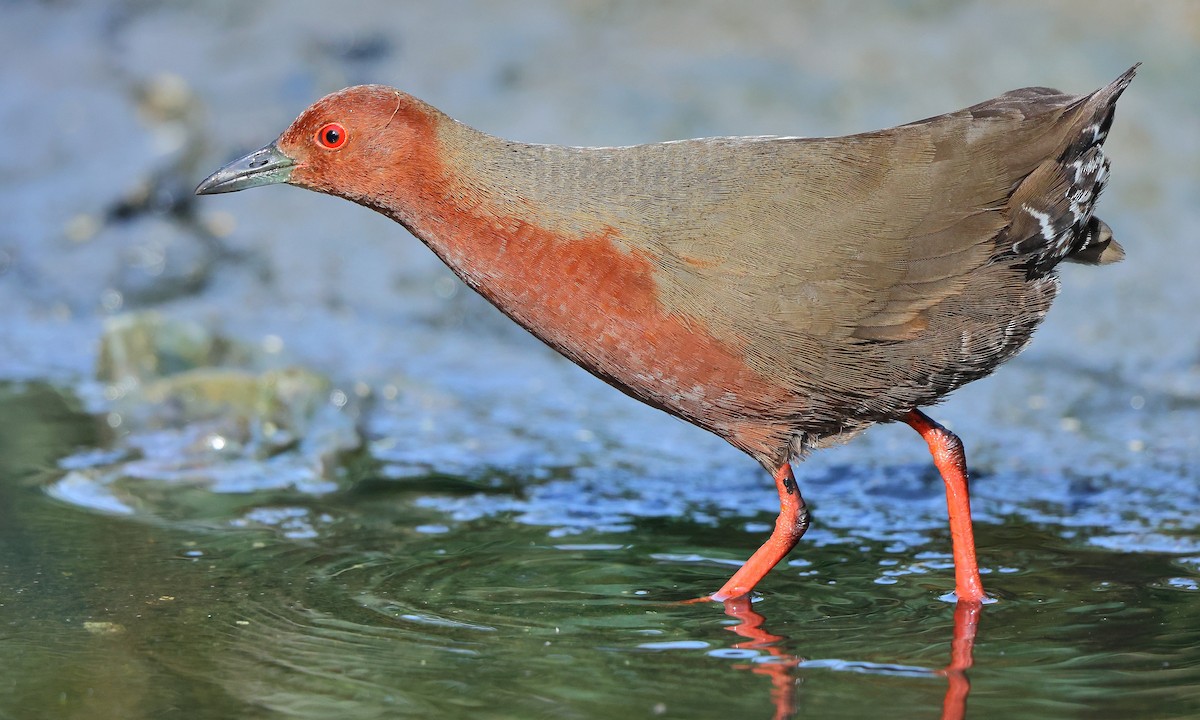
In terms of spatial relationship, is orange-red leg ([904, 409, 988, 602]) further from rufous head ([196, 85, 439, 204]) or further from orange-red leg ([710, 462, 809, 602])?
rufous head ([196, 85, 439, 204])

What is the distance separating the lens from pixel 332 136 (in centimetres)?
435

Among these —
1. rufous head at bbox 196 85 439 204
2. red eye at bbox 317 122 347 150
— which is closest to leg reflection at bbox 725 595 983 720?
rufous head at bbox 196 85 439 204

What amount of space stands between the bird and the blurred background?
1.69 feet

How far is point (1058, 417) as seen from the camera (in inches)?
241

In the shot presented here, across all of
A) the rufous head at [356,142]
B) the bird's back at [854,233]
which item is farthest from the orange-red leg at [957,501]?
the rufous head at [356,142]

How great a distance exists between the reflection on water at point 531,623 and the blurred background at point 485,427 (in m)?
0.02

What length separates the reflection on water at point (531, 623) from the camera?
3395 mm

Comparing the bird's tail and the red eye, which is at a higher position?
the bird's tail

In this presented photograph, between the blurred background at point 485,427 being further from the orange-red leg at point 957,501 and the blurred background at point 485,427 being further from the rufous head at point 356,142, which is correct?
the rufous head at point 356,142

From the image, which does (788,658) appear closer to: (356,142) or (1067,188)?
(1067,188)

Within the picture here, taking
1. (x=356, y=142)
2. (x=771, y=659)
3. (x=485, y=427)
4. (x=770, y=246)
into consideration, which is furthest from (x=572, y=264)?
(x=485, y=427)

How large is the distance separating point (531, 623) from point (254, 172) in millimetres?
1627

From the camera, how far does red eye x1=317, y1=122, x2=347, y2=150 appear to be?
4.34 meters

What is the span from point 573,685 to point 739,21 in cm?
559
